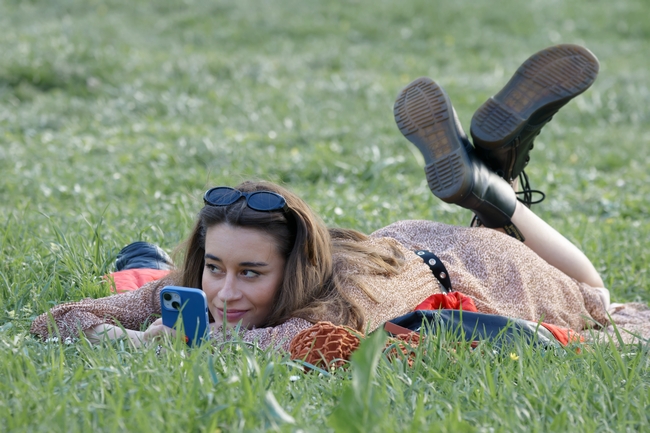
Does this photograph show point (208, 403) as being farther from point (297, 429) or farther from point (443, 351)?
point (443, 351)

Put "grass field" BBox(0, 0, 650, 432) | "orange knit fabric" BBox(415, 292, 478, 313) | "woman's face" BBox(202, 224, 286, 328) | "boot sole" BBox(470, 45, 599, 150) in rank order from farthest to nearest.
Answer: "boot sole" BBox(470, 45, 599, 150)
"orange knit fabric" BBox(415, 292, 478, 313)
"woman's face" BBox(202, 224, 286, 328)
"grass field" BBox(0, 0, 650, 432)

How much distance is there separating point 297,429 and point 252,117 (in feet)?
22.5

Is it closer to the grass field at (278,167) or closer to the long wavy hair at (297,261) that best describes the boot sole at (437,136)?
the long wavy hair at (297,261)

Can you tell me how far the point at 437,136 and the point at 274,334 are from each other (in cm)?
149

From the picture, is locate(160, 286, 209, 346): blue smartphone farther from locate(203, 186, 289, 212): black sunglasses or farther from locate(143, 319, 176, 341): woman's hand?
locate(203, 186, 289, 212): black sunglasses

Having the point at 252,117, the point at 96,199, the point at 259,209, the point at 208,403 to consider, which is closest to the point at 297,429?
the point at 208,403

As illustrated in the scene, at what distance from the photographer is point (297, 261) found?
3090mm

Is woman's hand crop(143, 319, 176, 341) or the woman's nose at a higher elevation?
the woman's nose

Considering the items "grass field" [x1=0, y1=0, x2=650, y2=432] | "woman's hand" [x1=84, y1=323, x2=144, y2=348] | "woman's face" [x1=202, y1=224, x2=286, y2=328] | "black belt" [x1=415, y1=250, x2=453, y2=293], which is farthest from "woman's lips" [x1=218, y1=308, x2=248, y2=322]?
"black belt" [x1=415, y1=250, x2=453, y2=293]

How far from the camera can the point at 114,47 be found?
37.5 feet

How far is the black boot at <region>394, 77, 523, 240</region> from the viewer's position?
3750 millimetres

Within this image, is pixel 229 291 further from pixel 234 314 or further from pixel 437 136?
pixel 437 136

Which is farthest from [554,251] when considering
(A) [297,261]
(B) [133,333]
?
(B) [133,333]

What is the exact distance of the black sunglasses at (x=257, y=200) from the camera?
3.10 metres
